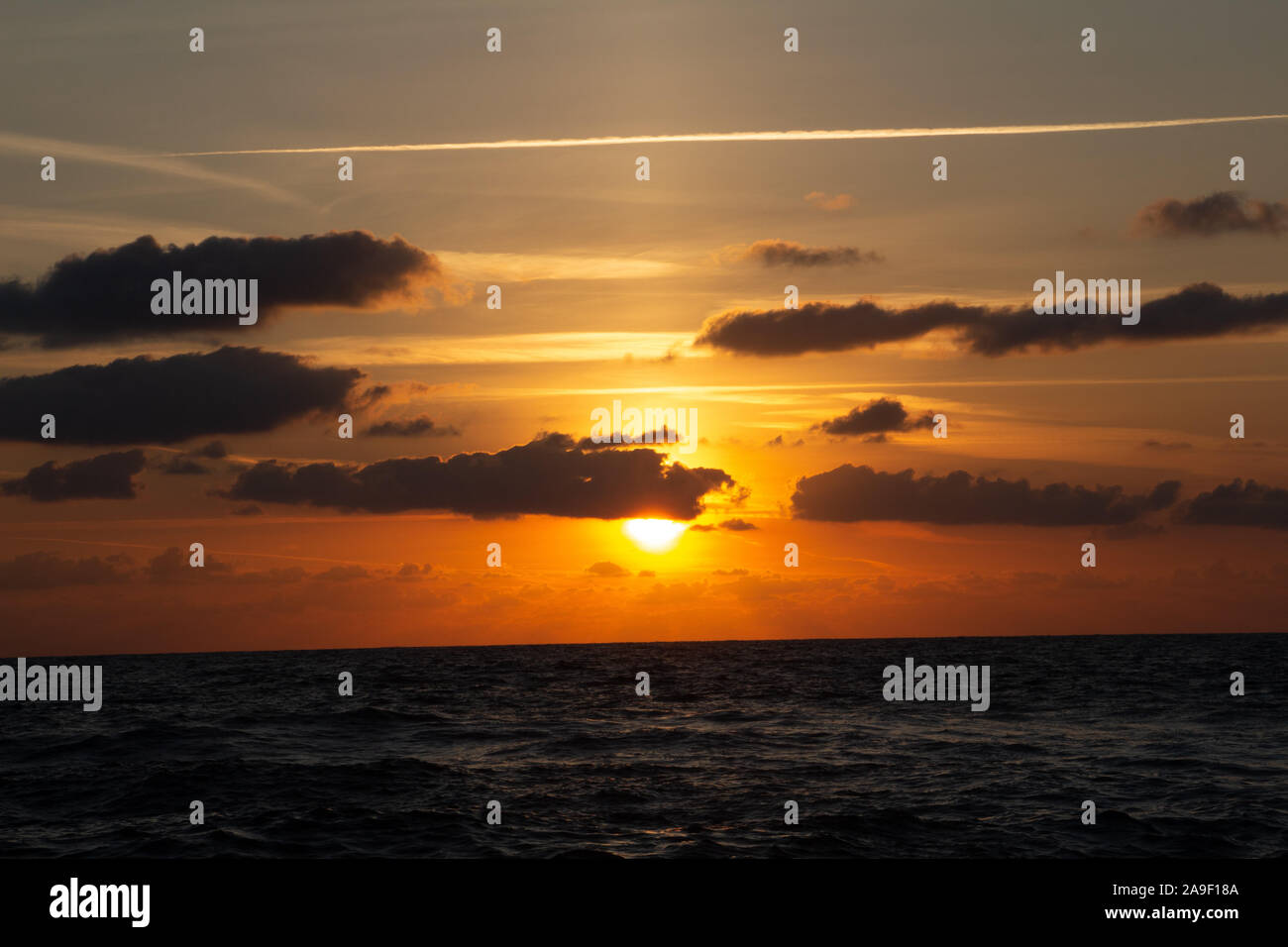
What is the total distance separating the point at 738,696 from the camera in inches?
2918

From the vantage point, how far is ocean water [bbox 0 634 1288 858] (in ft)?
85.6

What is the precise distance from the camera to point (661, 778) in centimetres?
3538

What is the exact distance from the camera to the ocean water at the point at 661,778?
2609 centimetres

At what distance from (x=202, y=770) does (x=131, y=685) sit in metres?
74.9

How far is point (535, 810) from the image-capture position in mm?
29906
